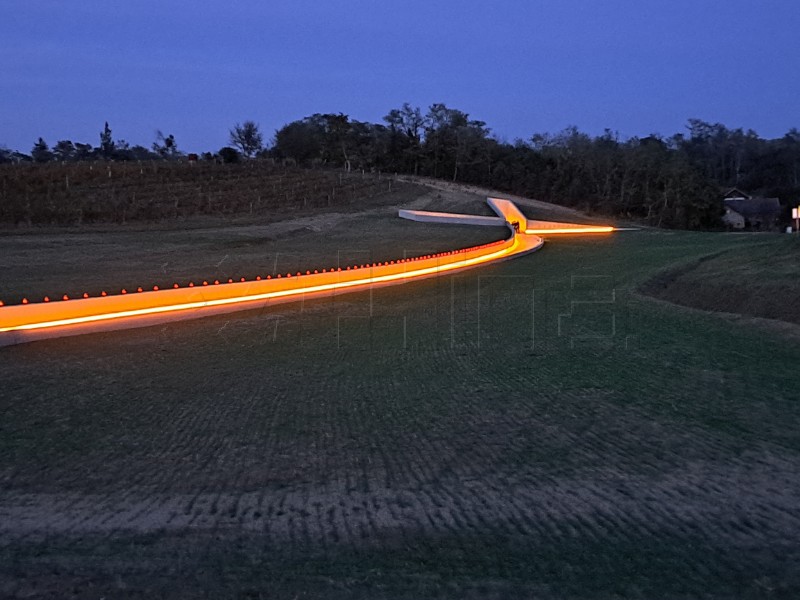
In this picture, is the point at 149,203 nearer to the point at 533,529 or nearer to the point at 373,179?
the point at 373,179

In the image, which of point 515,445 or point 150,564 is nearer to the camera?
point 150,564

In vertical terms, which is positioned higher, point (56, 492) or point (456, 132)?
point (456, 132)

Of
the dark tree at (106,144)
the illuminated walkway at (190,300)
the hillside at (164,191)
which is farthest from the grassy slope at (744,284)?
the dark tree at (106,144)

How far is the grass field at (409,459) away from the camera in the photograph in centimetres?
499

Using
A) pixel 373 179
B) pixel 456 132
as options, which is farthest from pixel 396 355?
pixel 456 132

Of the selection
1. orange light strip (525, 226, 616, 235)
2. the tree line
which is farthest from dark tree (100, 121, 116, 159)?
orange light strip (525, 226, 616, 235)

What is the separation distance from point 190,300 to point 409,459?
12781 millimetres

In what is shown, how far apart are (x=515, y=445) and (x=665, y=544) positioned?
2615mm

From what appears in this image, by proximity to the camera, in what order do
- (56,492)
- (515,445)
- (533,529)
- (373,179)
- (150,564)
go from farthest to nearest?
(373,179) < (515,445) < (56,492) < (533,529) < (150,564)

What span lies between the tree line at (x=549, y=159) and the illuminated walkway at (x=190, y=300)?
41.5 meters

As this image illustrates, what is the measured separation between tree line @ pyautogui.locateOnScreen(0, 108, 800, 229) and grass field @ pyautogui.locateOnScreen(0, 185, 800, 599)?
2147 inches

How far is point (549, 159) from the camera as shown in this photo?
8588 centimetres

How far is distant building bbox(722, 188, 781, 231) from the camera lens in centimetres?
7171

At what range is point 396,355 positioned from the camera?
517 inches
